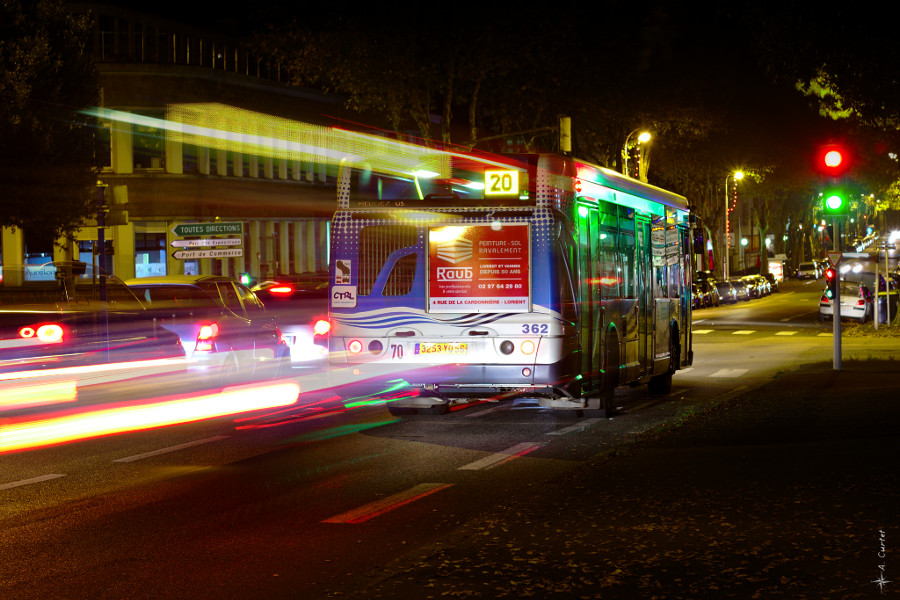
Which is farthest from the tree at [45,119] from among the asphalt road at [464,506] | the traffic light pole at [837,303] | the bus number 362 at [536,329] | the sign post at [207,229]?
the bus number 362 at [536,329]

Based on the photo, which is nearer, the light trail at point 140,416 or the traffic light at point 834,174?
the light trail at point 140,416

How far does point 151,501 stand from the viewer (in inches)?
352

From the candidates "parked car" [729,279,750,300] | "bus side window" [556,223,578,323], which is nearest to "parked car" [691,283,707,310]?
"parked car" [729,279,750,300]

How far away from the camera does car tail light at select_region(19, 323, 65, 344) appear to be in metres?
14.7

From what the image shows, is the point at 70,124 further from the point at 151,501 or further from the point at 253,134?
the point at 151,501

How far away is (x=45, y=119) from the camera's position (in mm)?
38875

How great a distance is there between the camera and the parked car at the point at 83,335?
14.7 metres

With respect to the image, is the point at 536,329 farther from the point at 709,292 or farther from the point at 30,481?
the point at 709,292

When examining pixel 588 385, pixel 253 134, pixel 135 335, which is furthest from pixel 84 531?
pixel 253 134

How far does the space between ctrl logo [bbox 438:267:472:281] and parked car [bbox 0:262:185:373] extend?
5.31m

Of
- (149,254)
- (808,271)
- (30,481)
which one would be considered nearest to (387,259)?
(30,481)

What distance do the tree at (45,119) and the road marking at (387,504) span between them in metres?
Result: 31.5

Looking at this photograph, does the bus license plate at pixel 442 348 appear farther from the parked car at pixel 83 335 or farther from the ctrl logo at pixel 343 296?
the parked car at pixel 83 335

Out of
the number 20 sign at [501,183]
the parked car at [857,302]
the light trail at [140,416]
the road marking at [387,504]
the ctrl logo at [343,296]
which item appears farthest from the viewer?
the parked car at [857,302]
